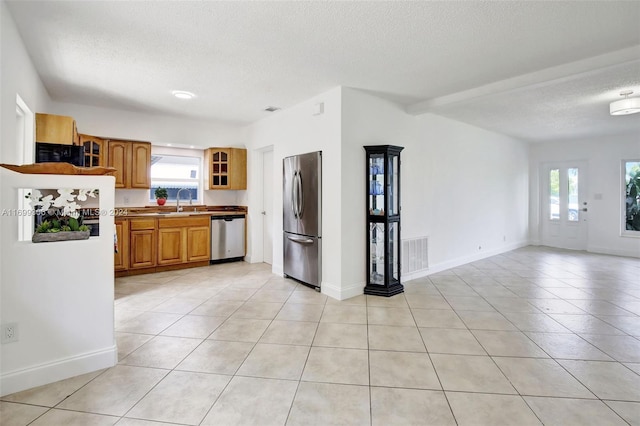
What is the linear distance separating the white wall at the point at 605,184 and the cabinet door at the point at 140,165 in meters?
8.89

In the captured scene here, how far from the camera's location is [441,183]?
5.23 meters

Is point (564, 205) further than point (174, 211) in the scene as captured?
Yes

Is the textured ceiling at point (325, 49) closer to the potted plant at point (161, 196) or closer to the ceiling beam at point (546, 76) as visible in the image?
the ceiling beam at point (546, 76)

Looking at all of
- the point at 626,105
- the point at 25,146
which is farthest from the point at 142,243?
the point at 626,105

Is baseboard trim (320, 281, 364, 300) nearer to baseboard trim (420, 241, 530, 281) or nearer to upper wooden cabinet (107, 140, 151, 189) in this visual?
baseboard trim (420, 241, 530, 281)

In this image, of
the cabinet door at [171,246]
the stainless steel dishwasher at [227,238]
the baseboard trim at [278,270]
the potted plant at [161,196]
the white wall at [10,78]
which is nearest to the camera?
the white wall at [10,78]

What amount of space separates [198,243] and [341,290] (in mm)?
2866

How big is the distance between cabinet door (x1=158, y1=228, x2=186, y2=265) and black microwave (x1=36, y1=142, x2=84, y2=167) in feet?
6.34

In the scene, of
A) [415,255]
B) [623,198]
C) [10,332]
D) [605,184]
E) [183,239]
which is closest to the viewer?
[10,332]

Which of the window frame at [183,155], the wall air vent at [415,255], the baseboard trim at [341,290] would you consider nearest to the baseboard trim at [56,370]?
the baseboard trim at [341,290]

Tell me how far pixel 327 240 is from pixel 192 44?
253cm

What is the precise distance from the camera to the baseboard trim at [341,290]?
382 centimetres

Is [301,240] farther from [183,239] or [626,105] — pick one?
[626,105]

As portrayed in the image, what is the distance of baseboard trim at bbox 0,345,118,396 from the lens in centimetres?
197
